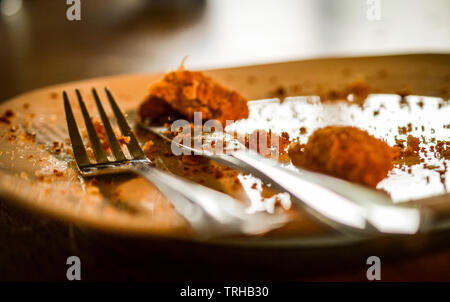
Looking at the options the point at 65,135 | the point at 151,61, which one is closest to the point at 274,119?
the point at 65,135

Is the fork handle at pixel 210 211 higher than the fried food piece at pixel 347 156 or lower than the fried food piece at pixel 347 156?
lower

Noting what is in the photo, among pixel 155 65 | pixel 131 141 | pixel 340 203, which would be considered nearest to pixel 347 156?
pixel 340 203

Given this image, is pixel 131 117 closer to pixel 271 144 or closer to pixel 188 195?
pixel 271 144

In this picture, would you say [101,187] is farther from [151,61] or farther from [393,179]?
[151,61]

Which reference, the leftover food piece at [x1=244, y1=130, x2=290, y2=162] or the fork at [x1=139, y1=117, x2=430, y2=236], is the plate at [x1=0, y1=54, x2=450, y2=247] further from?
the leftover food piece at [x1=244, y1=130, x2=290, y2=162]

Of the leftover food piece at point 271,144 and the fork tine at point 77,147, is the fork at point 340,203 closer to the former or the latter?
the leftover food piece at point 271,144

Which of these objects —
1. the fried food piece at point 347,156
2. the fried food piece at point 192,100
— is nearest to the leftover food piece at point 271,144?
the fried food piece at point 347,156
